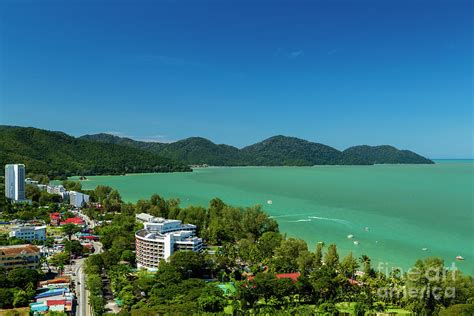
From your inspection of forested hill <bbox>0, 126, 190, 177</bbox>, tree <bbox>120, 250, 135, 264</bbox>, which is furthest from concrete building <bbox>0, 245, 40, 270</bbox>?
forested hill <bbox>0, 126, 190, 177</bbox>

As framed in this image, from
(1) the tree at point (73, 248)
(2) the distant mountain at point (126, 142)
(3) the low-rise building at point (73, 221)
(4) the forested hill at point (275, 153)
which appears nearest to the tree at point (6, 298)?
(1) the tree at point (73, 248)

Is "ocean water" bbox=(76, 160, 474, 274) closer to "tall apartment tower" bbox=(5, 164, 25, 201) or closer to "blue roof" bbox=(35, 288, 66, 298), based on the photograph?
"tall apartment tower" bbox=(5, 164, 25, 201)

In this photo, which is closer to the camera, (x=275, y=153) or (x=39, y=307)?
(x=39, y=307)

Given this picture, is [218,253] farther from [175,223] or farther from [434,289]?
[434,289]

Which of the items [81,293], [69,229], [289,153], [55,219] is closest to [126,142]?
[289,153]

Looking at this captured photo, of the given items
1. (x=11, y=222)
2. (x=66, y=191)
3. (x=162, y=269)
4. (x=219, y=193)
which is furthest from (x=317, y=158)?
(x=162, y=269)

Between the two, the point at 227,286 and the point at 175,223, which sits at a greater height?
the point at 175,223

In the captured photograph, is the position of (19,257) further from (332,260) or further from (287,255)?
(332,260)
